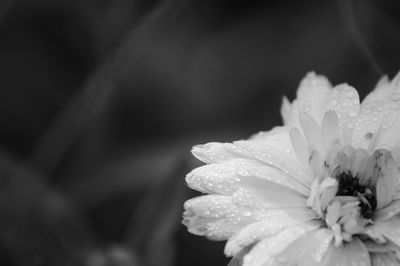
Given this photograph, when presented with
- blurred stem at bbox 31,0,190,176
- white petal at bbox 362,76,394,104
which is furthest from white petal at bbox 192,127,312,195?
blurred stem at bbox 31,0,190,176

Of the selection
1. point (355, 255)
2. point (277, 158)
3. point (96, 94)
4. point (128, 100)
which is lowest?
point (355, 255)

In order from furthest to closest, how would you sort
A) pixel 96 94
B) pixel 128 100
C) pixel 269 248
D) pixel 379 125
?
pixel 128 100 < pixel 96 94 < pixel 379 125 < pixel 269 248

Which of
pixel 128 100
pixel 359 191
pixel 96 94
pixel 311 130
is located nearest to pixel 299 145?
pixel 311 130

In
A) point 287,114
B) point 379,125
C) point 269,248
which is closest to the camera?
point 269,248

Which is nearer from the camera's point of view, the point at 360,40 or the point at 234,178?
the point at 234,178

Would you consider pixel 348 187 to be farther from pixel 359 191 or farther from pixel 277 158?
pixel 277 158

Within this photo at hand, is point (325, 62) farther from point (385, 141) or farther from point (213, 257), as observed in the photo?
point (385, 141)
